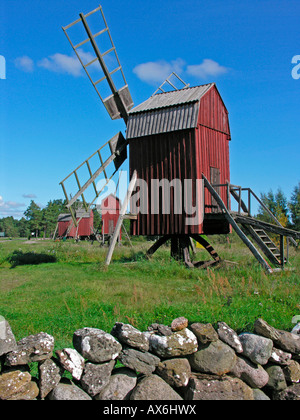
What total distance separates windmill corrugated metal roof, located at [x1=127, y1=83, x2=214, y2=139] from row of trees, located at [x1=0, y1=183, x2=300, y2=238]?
50.7 feet

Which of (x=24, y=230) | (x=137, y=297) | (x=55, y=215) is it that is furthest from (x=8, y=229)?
(x=137, y=297)

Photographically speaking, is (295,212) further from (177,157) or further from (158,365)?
(158,365)

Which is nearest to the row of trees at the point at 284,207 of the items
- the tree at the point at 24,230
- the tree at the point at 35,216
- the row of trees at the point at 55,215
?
the row of trees at the point at 55,215

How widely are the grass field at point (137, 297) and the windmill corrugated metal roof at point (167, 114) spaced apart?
5250 mm

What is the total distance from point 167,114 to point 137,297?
879cm

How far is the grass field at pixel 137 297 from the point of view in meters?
6.33

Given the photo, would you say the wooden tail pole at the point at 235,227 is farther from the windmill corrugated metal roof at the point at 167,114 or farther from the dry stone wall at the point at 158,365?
the dry stone wall at the point at 158,365

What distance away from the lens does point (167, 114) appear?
15.4 metres

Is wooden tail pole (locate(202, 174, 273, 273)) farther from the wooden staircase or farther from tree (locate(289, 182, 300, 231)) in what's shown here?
tree (locate(289, 182, 300, 231))

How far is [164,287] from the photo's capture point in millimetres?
10516

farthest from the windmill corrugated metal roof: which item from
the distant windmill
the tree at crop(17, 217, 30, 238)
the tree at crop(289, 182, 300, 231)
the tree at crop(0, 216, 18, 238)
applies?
the tree at crop(0, 216, 18, 238)

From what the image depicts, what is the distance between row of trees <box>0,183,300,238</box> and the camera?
3516cm
